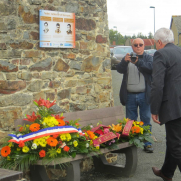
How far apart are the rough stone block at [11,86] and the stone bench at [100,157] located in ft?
1.66

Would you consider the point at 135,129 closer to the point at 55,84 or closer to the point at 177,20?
the point at 55,84

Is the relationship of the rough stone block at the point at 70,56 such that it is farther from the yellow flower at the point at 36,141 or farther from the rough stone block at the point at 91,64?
the yellow flower at the point at 36,141

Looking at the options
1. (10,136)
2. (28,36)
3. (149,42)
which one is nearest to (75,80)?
(28,36)

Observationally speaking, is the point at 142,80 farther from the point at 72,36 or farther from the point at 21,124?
the point at 21,124

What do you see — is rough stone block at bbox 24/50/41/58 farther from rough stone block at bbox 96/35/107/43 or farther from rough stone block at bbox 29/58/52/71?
rough stone block at bbox 96/35/107/43

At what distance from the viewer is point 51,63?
4953mm

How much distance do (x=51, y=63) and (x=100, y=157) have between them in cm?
153

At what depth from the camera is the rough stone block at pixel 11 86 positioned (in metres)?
4.51

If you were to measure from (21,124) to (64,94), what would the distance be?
104 centimetres

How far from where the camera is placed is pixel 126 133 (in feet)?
15.0

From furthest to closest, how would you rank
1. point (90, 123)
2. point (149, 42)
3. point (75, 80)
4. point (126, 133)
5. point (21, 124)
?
point (149, 42) < point (75, 80) < point (90, 123) < point (126, 133) < point (21, 124)

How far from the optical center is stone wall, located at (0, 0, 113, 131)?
4.54 metres

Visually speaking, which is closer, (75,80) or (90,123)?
(90,123)

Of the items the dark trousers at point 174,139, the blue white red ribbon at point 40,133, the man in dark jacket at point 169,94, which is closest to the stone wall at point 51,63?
the blue white red ribbon at point 40,133
